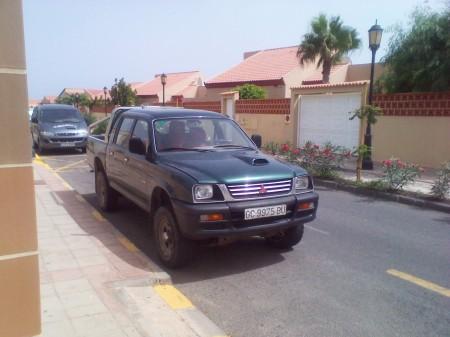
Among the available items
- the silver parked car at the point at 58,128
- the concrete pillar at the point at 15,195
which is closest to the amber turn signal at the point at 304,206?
the concrete pillar at the point at 15,195

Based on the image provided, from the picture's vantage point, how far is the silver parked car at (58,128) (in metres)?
16.3

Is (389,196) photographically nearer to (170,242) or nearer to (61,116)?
(170,242)

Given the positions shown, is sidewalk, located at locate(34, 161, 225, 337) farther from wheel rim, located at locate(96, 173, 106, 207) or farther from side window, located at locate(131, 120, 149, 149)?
side window, located at locate(131, 120, 149, 149)

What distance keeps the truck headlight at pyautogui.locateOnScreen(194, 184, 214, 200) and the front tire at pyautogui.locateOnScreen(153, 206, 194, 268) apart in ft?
1.55

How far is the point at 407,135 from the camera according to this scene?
13.1 meters

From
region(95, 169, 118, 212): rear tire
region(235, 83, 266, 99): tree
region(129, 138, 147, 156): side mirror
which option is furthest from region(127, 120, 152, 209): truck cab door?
region(235, 83, 266, 99): tree

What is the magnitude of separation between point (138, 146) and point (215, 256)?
5.76 feet

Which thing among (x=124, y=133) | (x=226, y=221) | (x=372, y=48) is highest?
(x=372, y=48)

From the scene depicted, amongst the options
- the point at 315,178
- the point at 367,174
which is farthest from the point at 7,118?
the point at 367,174

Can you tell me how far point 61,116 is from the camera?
17.3m

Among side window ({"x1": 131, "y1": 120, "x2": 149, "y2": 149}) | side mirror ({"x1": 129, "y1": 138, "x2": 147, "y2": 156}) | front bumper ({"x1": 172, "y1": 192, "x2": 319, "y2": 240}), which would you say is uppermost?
side window ({"x1": 131, "y1": 120, "x2": 149, "y2": 149})

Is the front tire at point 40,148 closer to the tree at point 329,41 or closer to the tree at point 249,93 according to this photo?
the tree at point 249,93

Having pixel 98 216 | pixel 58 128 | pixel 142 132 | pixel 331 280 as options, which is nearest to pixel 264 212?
pixel 331 280

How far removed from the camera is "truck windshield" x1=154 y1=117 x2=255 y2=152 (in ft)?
18.8
